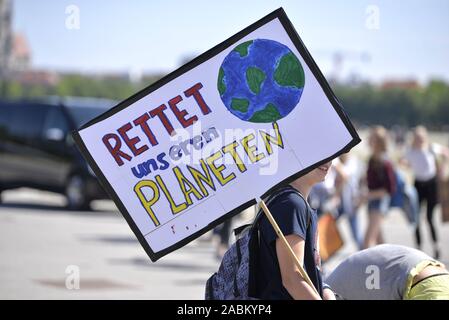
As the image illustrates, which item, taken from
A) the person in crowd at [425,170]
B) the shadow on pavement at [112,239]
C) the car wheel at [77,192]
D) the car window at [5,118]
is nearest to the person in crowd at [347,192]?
the person in crowd at [425,170]

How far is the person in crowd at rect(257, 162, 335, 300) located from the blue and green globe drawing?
0.29 meters

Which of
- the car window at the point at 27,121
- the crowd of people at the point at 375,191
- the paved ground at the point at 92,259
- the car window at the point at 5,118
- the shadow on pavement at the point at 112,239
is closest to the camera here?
the paved ground at the point at 92,259

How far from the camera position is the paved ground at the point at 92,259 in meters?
9.56

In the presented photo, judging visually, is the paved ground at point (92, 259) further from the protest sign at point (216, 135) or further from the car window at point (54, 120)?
the protest sign at point (216, 135)

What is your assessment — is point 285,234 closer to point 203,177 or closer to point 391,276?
point 203,177

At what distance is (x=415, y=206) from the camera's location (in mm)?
12570

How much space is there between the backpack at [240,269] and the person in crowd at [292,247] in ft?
0.10

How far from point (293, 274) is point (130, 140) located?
2.63 ft

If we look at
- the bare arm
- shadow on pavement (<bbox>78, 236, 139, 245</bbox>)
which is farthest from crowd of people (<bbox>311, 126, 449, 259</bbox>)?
the bare arm

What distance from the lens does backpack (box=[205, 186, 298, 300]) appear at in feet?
12.5

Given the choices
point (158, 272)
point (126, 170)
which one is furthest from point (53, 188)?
point (126, 170)

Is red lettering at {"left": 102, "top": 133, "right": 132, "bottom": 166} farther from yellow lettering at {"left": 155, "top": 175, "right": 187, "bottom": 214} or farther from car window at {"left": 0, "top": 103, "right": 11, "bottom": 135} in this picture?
car window at {"left": 0, "top": 103, "right": 11, "bottom": 135}

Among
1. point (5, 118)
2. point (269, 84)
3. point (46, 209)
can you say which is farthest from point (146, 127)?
point (5, 118)

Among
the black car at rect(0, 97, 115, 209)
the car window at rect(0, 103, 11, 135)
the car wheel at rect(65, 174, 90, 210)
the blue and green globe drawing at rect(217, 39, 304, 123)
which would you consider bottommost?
the blue and green globe drawing at rect(217, 39, 304, 123)
